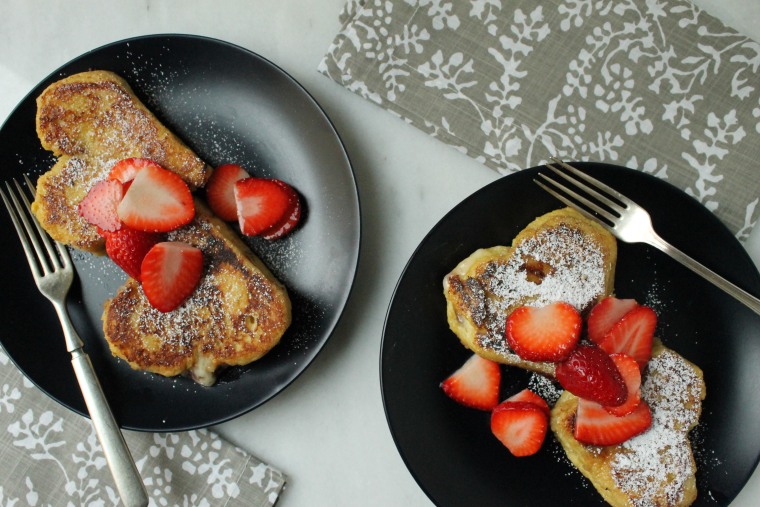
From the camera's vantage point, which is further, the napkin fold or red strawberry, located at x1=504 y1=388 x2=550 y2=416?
the napkin fold

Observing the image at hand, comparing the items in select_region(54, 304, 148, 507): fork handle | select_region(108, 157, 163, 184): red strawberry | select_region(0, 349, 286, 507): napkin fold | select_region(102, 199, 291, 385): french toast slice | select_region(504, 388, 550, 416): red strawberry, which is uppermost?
select_region(108, 157, 163, 184): red strawberry

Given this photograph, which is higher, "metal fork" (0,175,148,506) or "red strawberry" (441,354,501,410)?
"red strawberry" (441,354,501,410)

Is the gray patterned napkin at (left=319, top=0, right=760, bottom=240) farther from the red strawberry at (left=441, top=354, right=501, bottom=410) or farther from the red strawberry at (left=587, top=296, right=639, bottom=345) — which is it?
the red strawberry at (left=441, top=354, right=501, bottom=410)

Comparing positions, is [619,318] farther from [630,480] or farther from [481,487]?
[481,487]

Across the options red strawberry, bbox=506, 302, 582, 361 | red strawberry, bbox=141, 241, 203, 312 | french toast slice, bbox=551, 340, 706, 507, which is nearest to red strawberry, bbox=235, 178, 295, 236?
red strawberry, bbox=141, 241, 203, 312

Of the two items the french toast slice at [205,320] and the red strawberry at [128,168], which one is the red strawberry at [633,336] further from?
the red strawberry at [128,168]

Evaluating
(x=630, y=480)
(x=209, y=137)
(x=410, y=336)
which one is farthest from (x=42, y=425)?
(x=630, y=480)

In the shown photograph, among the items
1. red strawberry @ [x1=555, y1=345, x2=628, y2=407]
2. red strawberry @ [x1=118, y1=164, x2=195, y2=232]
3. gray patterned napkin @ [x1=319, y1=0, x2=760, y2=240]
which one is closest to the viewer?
red strawberry @ [x1=555, y1=345, x2=628, y2=407]

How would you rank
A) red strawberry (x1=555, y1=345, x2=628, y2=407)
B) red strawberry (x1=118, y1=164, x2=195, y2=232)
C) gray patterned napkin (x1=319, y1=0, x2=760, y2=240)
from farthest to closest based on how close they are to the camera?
gray patterned napkin (x1=319, y1=0, x2=760, y2=240)
red strawberry (x1=118, y1=164, x2=195, y2=232)
red strawberry (x1=555, y1=345, x2=628, y2=407)
